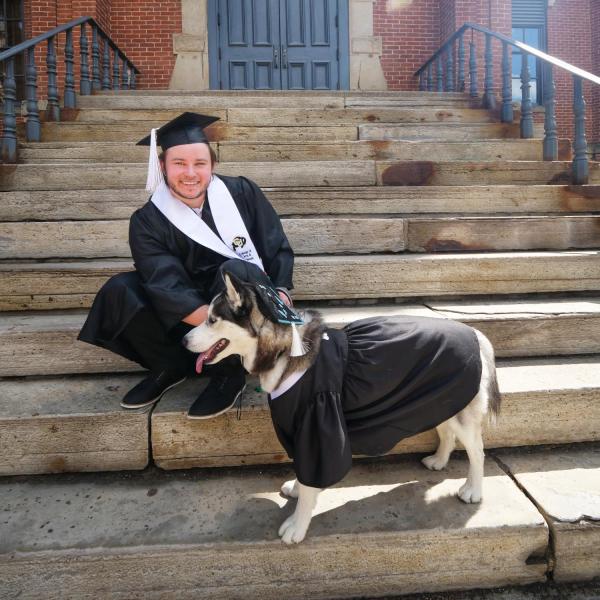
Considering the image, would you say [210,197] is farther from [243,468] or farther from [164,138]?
[243,468]

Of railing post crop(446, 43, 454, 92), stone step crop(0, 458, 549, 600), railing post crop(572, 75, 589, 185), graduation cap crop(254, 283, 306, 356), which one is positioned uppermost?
railing post crop(446, 43, 454, 92)

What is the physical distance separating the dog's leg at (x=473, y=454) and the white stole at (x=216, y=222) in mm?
1232

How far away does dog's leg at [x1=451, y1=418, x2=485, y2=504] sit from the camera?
2.06 m

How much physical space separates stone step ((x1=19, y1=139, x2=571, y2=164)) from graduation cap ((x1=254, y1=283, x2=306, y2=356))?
319 centimetres

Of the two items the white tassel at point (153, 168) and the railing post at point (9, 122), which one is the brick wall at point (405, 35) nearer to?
the railing post at point (9, 122)

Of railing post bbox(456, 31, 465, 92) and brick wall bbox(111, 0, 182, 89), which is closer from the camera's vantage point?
railing post bbox(456, 31, 465, 92)

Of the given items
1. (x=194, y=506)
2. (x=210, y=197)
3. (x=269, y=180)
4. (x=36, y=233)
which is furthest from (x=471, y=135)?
(x=194, y=506)

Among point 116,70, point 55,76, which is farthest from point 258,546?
point 116,70


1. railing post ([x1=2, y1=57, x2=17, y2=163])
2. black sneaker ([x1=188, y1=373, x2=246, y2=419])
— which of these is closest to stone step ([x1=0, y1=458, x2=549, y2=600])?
black sneaker ([x1=188, y1=373, x2=246, y2=419])

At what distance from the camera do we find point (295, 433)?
74.7 inches

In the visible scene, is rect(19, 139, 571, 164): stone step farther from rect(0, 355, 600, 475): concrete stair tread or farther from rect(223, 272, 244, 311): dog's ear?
rect(223, 272, 244, 311): dog's ear

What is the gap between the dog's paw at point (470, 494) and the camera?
207cm

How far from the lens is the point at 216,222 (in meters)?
2.57

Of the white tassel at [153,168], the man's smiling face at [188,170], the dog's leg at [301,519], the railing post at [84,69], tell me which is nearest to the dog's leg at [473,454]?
the dog's leg at [301,519]
